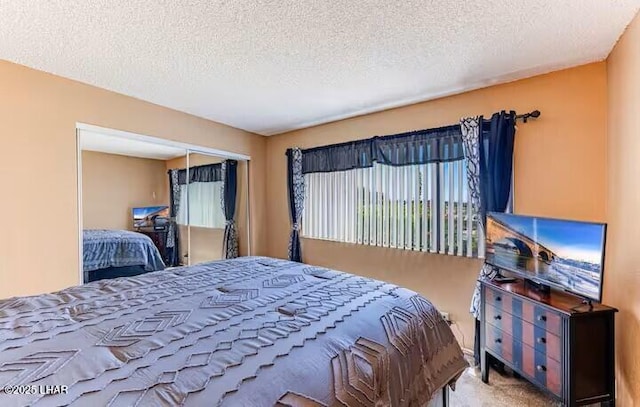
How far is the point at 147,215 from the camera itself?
3.34m

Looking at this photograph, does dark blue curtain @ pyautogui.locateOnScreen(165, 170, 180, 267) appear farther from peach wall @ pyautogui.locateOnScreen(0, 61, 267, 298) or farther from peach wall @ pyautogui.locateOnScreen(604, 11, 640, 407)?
peach wall @ pyautogui.locateOnScreen(604, 11, 640, 407)

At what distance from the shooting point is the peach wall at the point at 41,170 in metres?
2.24

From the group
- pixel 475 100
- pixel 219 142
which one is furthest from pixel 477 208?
pixel 219 142

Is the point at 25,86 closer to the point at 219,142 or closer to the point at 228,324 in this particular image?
the point at 219,142

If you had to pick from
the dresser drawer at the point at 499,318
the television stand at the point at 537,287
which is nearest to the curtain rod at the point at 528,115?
the television stand at the point at 537,287

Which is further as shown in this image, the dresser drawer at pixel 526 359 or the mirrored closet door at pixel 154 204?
the mirrored closet door at pixel 154 204

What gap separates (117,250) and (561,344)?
3625 millimetres

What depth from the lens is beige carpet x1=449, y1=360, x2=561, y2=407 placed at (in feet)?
6.69

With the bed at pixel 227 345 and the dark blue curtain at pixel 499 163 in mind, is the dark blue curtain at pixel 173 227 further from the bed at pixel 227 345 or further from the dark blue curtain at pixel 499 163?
the dark blue curtain at pixel 499 163

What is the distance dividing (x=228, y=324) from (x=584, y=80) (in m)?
2.93

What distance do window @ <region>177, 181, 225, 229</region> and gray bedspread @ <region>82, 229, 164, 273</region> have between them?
1.57 ft

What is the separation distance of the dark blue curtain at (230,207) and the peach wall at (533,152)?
181cm

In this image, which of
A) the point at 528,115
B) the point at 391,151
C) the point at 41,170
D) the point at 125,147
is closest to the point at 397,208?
the point at 391,151

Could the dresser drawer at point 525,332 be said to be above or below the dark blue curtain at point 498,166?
below
